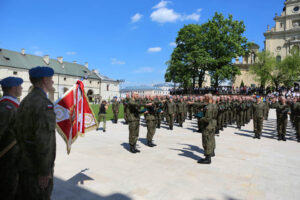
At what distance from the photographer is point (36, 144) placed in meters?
2.52

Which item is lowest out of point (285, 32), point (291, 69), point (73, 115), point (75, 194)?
point (75, 194)

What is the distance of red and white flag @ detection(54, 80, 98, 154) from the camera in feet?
13.7

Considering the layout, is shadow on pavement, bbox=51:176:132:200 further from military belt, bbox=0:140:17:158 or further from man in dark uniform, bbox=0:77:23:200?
military belt, bbox=0:140:17:158

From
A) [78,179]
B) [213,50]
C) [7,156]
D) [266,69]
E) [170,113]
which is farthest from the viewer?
[266,69]

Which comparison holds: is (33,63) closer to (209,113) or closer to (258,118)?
(258,118)

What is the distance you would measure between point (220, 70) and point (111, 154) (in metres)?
29.7

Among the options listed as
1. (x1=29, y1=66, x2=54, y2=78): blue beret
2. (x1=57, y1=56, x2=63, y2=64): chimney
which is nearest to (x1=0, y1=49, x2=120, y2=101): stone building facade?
(x1=57, y1=56, x2=63, y2=64): chimney

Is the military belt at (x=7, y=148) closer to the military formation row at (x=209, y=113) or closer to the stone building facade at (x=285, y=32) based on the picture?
the military formation row at (x=209, y=113)

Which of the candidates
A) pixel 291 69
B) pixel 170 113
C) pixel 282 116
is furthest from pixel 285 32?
pixel 170 113

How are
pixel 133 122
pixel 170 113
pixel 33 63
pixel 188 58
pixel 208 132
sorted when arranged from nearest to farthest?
pixel 208 132
pixel 133 122
pixel 170 113
pixel 188 58
pixel 33 63

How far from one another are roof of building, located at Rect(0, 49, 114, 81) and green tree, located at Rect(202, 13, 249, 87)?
27073 millimetres

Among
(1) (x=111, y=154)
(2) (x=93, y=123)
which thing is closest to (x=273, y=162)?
(1) (x=111, y=154)

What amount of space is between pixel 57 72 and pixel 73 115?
203 ft

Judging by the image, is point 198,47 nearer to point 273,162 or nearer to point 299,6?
point 273,162
